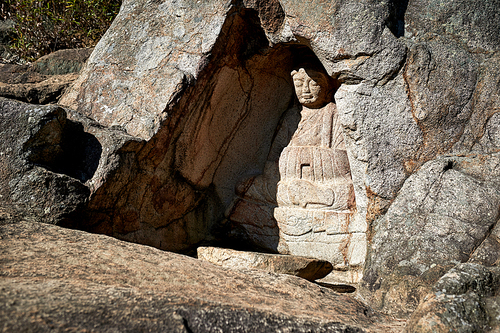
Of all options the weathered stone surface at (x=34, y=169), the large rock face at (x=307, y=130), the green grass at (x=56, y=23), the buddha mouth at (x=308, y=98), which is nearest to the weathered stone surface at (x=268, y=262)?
the large rock face at (x=307, y=130)

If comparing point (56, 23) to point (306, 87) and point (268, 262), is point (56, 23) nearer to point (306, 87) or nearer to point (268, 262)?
point (306, 87)

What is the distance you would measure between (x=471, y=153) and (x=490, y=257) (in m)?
0.59

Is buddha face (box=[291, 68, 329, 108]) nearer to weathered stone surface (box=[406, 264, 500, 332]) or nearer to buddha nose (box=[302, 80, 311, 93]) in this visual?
buddha nose (box=[302, 80, 311, 93])

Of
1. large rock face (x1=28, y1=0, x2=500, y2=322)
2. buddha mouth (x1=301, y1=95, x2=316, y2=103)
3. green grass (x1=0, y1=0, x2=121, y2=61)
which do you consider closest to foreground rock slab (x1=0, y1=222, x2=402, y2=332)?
large rock face (x1=28, y1=0, x2=500, y2=322)

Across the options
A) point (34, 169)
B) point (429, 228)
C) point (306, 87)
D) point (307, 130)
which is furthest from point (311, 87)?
point (34, 169)

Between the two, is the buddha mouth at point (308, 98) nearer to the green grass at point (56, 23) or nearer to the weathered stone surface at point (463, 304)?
the weathered stone surface at point (463, 304)

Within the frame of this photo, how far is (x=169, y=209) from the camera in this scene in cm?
290

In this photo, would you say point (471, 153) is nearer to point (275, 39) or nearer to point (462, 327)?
point (462, 327)

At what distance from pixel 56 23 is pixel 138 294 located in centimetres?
402

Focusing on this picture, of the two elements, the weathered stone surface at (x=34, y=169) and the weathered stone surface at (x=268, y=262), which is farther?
the weathered stone surface at (x=268, y=262)

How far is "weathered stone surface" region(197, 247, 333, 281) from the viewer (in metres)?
2.39

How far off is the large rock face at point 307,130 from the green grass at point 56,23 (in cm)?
176

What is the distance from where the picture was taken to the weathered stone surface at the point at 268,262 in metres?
2.39

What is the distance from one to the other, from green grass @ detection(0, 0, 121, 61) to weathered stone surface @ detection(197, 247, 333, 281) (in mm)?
3204
